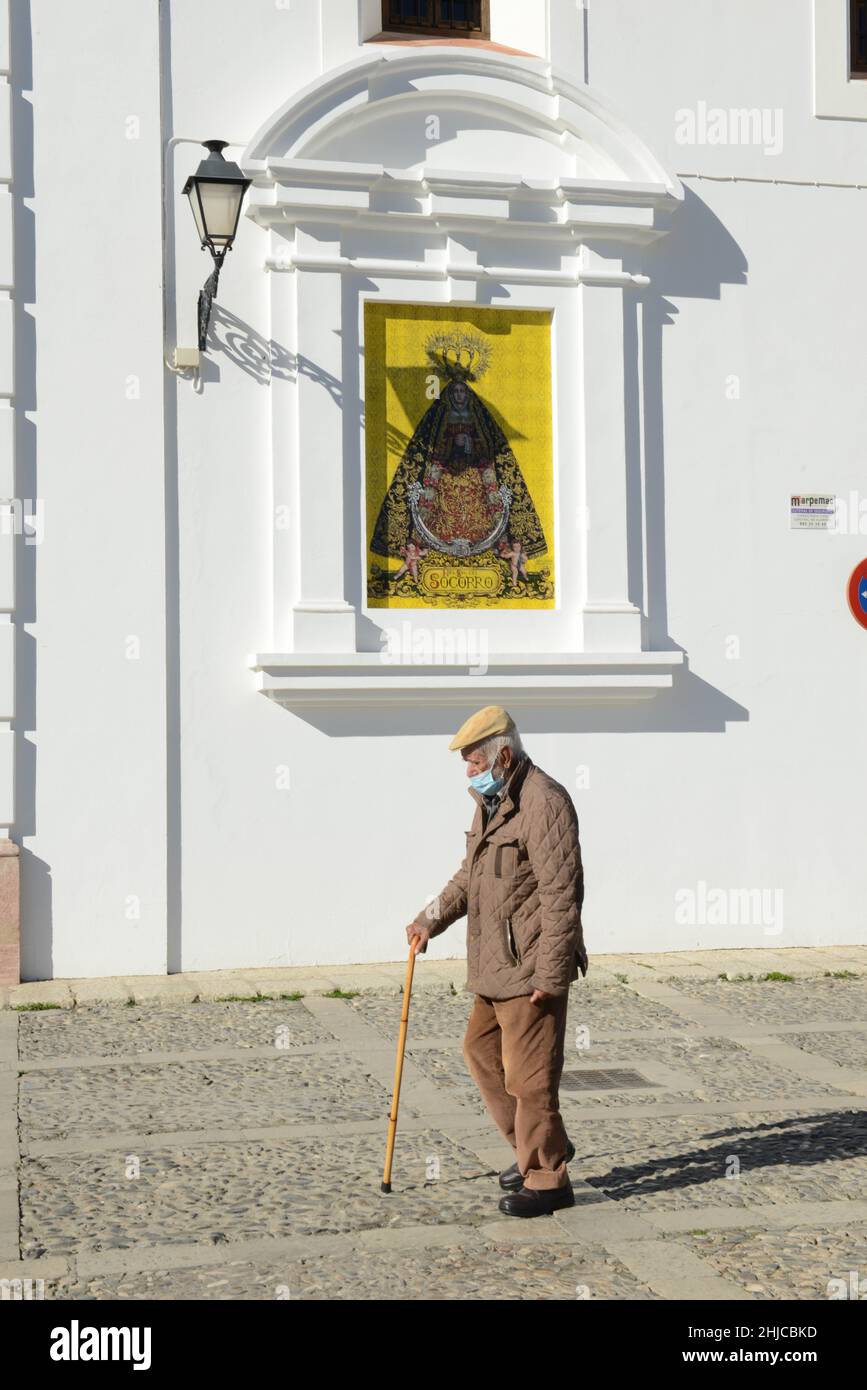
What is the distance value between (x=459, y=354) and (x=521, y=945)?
6449 millimetres

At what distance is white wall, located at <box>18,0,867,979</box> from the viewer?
10594 millimetres

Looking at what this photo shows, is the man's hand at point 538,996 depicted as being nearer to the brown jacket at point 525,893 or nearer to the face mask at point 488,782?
the brown jacket at point 525,893

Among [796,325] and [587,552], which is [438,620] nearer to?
[587,552]

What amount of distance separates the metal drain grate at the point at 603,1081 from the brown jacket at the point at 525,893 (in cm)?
201

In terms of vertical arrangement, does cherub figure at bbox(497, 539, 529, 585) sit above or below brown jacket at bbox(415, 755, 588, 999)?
above

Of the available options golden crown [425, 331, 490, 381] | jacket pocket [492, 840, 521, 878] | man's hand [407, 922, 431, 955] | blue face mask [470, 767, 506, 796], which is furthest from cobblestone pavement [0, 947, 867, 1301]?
golden crown [425, 331, 490, 381]

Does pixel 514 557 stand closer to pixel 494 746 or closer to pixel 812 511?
pixel 812 511

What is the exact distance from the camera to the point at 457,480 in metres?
11.4

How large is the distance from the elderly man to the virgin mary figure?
5.49m

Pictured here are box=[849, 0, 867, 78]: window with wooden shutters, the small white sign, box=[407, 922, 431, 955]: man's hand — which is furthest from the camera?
box=[849, 0, 867, 78]: window with wooden shutters

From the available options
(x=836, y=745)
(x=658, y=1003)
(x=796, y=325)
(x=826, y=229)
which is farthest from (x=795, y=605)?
(x=658, y=1003)

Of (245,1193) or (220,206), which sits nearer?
(245,1193)

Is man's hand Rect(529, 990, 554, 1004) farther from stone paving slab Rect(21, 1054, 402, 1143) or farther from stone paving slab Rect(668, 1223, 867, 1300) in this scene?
stone paving slab Rect(21, 1054, 402, 1143)

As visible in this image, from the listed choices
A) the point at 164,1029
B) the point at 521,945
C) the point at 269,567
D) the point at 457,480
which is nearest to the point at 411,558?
the point at 457,480
